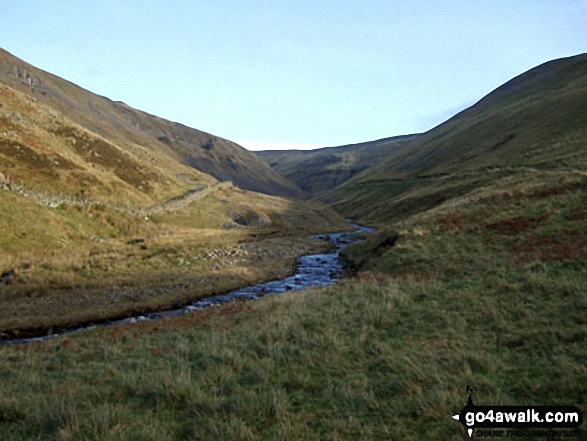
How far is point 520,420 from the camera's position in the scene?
6695 mm

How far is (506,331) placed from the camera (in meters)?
11.7

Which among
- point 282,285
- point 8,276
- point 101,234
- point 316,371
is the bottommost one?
point 282,285

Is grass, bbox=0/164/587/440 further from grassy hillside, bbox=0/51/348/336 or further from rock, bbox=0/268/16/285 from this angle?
rock, bbox=0/268/16/285

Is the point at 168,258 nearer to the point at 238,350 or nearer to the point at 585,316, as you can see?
the point at 238,350

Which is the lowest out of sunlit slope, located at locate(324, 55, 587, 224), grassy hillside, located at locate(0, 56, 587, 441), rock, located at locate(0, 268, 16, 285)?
grassy hillside, located at locate(0, 56, 587, 441)

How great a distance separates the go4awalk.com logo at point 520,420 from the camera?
631 cm

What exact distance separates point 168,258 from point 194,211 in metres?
31.3

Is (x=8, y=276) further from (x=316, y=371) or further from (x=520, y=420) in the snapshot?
(x=520, y=420)

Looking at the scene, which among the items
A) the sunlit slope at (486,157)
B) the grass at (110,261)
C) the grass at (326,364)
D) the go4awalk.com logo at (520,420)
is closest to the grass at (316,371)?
the grass at (326,364)

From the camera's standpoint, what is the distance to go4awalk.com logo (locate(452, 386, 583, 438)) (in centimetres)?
631

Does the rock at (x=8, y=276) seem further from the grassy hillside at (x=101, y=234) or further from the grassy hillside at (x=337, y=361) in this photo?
the grassy hillside at (x=337, y=361)

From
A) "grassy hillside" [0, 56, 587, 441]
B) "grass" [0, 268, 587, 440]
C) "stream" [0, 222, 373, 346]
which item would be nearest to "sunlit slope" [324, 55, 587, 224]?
"stream" [0, 222, 373, 346]

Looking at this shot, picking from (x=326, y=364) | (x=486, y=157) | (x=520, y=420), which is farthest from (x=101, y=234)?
(x=486, y=157)

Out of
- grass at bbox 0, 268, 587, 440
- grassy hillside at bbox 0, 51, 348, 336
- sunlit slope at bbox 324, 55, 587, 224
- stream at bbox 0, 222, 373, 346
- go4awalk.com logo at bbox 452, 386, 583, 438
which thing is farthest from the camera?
sunlit slope at bbox 324, 55, 587, 224
